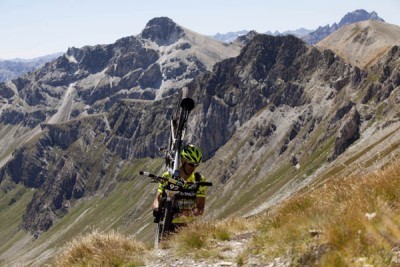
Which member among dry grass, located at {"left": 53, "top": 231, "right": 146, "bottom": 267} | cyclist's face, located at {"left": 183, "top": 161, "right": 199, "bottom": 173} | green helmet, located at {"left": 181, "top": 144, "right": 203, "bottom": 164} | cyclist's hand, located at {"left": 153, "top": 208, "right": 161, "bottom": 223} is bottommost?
dry grass, located at {"left": 53, "top": 231, "right": 146, "bottom": 267}

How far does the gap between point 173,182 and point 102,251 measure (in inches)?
110

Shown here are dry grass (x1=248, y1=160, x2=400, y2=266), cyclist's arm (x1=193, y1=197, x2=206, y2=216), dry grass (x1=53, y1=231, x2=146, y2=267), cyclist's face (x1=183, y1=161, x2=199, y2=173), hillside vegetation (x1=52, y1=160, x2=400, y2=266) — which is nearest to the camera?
dry grass (x1=248, y1=160, x2=400, y2=266)

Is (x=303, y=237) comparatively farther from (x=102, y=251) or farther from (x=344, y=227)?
(x=102, y=251)

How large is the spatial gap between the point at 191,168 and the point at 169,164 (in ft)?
2.69

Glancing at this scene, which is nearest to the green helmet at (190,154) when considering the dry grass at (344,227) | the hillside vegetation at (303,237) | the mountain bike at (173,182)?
the mountain bike at (173,182)

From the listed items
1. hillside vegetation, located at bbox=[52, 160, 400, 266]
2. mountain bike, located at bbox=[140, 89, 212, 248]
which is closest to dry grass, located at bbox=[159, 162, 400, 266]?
hillside vegetation, located at bbox=[52, 160, 400, 266]

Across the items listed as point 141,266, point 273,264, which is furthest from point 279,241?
point 141,266

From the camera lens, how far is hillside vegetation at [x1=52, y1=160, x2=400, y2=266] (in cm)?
755

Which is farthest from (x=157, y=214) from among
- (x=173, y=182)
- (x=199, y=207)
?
(x=199, y=207)

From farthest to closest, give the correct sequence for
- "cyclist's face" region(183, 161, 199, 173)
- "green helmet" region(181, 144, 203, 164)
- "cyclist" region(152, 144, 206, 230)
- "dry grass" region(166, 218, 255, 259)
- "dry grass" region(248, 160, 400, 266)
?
"cyclist's face" region(183, 161, 199, 173) → "green helmet" region(181, 144, 203, 164) → "cyclist" region(152, 144, 206, 230) → "dry grass" region(166, 218, 255, 259) → "dry grass" region(248, 160, 400, 266)

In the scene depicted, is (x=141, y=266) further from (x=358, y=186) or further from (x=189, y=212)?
(x=358, y=186)

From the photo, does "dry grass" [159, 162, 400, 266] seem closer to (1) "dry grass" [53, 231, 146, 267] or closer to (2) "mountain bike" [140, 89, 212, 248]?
(1) "dry grass" [53, 231, 146, 267]

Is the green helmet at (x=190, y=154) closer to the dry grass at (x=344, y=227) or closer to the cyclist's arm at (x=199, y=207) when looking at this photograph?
the cyclist's arm at (x=199, y=207)

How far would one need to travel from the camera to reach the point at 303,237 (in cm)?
862
